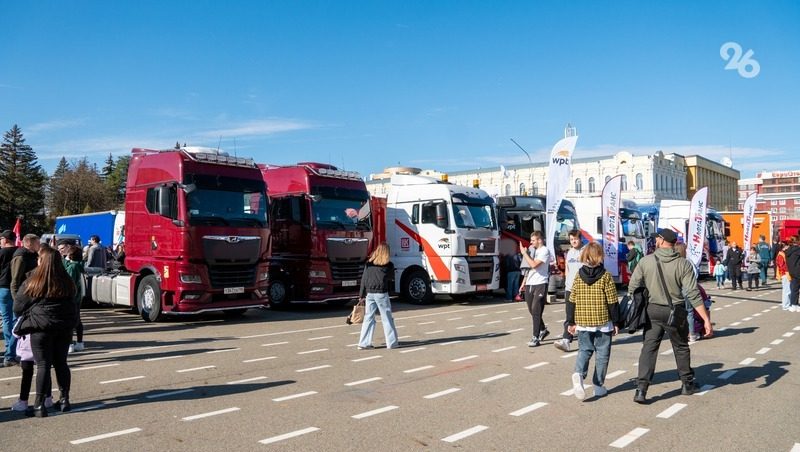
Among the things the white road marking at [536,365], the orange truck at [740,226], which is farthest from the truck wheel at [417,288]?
the orange truck at [740,226]

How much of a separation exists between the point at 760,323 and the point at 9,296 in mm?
14060

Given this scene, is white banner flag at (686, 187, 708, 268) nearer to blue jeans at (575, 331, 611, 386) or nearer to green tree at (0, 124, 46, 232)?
blue jeans at (575, 331, 611, 386)

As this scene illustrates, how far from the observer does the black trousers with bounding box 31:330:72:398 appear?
645 cm

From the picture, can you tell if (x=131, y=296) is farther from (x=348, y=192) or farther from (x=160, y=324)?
(x=348, y=192)

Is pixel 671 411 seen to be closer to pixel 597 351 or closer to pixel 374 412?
pixel 597 351

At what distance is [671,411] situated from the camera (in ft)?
21.8

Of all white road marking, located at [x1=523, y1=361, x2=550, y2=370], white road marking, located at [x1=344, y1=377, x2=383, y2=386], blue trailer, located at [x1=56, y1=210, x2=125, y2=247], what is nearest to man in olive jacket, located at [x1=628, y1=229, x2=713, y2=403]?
white road marking, located at [x1=523, y1=361, x2=550, y2=370]

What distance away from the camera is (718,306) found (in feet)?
59.2

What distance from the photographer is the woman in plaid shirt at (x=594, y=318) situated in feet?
23.5

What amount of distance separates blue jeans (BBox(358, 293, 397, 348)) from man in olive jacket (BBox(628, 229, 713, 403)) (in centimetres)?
442

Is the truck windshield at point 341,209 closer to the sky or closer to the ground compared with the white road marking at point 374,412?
closer to the sky

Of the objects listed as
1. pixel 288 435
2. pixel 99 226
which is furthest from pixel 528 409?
pixel 99 226

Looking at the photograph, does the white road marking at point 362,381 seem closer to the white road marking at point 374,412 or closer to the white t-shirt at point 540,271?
the white road marking at point 374,412

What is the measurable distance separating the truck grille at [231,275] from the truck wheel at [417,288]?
5.93 m
